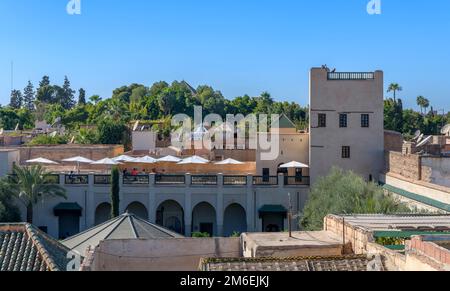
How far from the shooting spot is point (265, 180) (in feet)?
110

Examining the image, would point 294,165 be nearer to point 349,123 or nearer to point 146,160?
point 349,123

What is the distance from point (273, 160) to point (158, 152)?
12021mm

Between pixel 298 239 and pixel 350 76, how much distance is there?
1953cm

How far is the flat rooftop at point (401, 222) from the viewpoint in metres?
14.4

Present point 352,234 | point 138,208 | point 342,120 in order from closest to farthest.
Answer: point 352,234 → point 342,120 → point 138,208

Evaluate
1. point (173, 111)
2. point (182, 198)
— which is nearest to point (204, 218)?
point (182, 198)

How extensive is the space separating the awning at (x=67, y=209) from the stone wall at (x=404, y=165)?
17.0 metres

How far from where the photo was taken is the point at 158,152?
44.0 meters

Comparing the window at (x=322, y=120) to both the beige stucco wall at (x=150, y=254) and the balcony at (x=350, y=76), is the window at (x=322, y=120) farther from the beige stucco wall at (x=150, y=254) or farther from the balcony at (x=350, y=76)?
the beige stucco wall at (x=150, y=254)

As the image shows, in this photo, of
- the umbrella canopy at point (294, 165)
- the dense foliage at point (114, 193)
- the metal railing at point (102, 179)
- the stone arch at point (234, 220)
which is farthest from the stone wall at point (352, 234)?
the metal railing at point (102, 179)

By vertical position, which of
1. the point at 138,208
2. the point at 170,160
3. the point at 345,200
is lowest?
the point at 138,208

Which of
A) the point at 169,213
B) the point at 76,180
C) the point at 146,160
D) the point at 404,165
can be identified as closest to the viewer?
the point at 404,165

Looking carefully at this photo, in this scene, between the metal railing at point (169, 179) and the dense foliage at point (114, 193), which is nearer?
the dense foliage at point (114, 193)

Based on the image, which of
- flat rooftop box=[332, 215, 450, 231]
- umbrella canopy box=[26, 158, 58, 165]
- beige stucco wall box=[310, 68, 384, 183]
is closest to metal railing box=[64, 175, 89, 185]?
umbrella canopy box=[26, 158, 58, 165]
